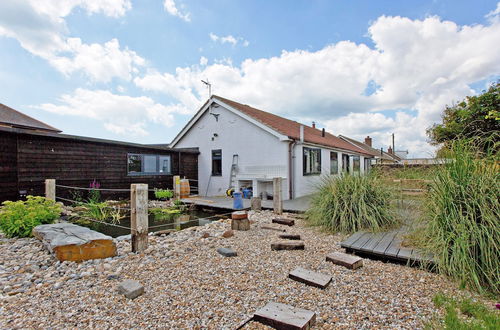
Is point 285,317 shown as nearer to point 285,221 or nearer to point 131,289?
point 131,289

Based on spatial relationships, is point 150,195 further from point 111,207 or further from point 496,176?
point 496,176

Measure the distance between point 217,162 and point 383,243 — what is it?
28.8 feet

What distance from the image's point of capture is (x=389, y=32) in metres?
7.27

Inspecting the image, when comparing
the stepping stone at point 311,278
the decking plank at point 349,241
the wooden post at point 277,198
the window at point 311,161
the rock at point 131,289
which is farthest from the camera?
the window at point 311,161

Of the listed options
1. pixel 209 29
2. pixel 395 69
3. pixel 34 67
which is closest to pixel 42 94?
pixel 34 67

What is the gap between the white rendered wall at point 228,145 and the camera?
9.41 meters

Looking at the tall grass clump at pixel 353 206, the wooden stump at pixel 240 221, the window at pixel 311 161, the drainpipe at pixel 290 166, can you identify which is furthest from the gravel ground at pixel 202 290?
the window at pixel 311 161

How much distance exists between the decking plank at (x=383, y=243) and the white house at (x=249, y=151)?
15.3ft

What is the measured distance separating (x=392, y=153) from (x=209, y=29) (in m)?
28.8

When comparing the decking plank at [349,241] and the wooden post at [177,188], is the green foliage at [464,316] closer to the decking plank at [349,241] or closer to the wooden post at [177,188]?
the decking plank at [349,241]

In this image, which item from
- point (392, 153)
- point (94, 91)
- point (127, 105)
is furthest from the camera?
point (392, 153)

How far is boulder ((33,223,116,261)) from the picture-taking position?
3.09 metres

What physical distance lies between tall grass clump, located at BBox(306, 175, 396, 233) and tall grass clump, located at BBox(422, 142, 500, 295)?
1283 millimetres

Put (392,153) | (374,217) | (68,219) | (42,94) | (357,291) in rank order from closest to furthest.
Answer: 1. (357,291)
2. (374,217)
3. (68,219)
4. (42,94)
5. (392,153)
